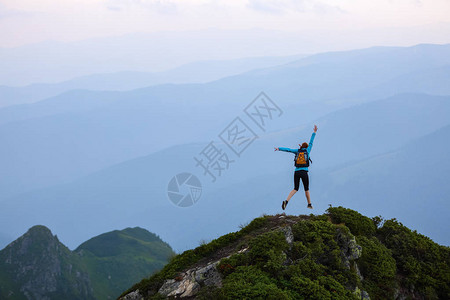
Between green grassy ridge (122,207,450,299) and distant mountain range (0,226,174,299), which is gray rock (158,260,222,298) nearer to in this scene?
green grassy ridge (122,207,450,299)

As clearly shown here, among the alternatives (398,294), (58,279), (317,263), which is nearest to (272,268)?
(317,263)

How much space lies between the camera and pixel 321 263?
12414 millimetres

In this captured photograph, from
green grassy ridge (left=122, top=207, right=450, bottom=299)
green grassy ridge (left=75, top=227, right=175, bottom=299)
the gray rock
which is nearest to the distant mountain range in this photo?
green grassy ridge (left=75, top=227, right=175, bottom=299)

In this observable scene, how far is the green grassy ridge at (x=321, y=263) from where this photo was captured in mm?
10750

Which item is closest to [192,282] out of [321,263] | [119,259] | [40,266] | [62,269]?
[321,263]

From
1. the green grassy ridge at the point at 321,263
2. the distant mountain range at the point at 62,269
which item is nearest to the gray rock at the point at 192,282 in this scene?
A: the green grassy ridge at the point at 321,263

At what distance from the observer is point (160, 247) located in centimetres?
15638

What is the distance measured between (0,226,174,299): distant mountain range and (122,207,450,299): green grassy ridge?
11630 centimetres

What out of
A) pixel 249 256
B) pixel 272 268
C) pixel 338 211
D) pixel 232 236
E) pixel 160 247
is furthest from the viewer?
pixel 160 247

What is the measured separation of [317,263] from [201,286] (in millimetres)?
4030

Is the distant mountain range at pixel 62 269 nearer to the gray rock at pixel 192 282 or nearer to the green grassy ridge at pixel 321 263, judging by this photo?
the green grassy ridge at pixel 321 263

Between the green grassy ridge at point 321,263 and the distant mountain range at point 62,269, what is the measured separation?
382 ft

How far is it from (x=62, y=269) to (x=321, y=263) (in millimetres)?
134289

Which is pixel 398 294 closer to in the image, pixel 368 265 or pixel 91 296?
pixel 368 265
